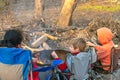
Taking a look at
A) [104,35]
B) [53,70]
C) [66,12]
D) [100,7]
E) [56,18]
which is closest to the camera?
[53,70]

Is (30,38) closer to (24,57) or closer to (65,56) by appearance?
(65,56)

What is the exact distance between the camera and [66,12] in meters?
9.95

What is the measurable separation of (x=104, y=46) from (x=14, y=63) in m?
1.57

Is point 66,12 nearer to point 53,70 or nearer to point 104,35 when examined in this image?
point 104,35

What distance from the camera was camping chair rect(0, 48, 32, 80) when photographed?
14.1ft

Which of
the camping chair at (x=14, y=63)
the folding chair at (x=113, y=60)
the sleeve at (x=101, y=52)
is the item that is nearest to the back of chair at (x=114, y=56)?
the folding chair at (x=113, y=60)

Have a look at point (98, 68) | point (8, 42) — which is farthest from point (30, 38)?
point (8, 42)

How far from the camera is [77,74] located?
4.97 meters

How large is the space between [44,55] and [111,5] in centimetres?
1078

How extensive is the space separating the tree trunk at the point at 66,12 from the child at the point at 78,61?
487 centimetres

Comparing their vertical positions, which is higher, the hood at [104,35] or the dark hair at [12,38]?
the dark hair at [12,38]

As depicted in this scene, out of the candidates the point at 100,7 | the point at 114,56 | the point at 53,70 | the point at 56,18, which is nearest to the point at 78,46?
the point at 53,70

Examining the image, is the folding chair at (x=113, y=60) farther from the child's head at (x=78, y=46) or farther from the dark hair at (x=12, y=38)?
the dark hair at (x=12, y=38)

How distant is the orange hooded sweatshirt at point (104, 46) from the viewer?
210 inches
